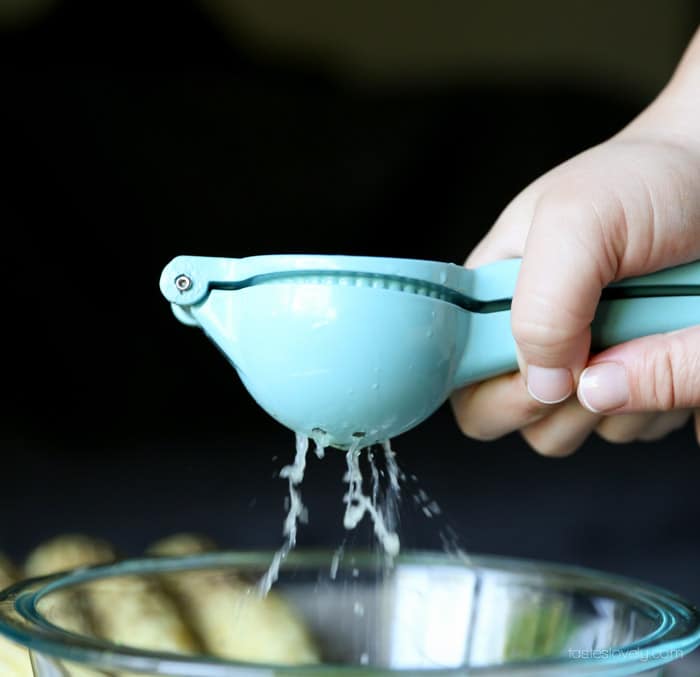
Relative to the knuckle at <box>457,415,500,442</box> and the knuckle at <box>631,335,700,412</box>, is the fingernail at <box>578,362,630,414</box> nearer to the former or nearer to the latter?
the knuckle at <box>631,335,700,412</box>

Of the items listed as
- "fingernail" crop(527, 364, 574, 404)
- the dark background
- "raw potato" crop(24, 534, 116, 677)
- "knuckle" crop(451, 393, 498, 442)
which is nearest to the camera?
"raw potato" crop(24, 534, 116, 677)

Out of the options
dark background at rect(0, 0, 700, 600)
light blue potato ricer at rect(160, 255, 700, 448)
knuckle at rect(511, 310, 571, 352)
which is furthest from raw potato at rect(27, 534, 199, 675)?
dark background at rect(0, 0, 700, 600)

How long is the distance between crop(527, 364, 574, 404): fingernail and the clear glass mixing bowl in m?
0.10

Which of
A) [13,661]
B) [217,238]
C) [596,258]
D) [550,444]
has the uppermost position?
[217,238]

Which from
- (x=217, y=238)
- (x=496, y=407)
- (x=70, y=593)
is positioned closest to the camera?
(x=70, y=593)

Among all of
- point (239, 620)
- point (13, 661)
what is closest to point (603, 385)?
point (239, 620)

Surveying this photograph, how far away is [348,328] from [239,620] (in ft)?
0.55

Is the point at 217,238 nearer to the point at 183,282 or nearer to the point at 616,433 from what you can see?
the point at 616,433

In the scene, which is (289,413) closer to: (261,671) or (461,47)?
(261,671)

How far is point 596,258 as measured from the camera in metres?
0.52

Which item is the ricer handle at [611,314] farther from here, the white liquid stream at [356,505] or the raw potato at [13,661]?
the raw potato at [13,661]

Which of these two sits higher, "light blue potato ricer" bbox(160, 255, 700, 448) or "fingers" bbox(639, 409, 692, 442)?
"light blue potato ricer" bbox(160, 255, 700, 448)

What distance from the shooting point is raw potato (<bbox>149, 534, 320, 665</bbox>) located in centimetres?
52

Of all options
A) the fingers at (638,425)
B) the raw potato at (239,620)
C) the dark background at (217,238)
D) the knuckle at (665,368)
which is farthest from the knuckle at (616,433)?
the dark background at (217,238)
